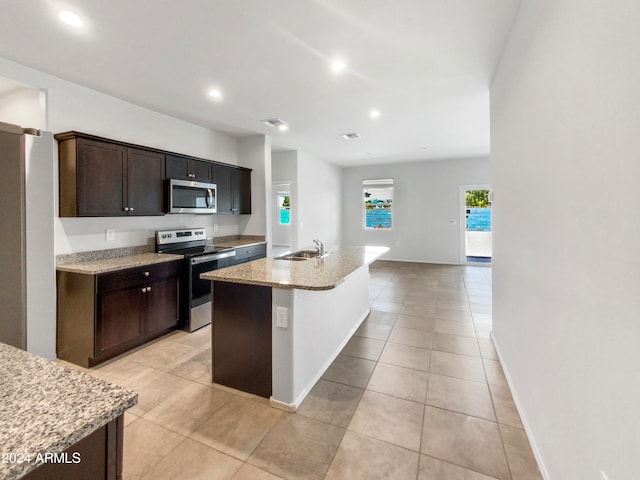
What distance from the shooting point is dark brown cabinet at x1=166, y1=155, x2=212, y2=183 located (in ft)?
11.6

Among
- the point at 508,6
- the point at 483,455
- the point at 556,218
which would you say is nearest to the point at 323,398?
the point at 483,455

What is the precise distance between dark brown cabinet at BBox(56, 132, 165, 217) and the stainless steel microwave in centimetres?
13

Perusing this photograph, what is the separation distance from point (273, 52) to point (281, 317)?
6.88 ft

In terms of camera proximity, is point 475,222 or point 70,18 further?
point 475,222

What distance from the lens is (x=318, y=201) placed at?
705 cm

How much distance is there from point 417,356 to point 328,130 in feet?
11.5

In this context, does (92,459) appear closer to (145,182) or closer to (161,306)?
(161,306)

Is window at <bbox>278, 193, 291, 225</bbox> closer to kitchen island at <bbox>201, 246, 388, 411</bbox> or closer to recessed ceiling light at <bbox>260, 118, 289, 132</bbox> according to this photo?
recessed ceiling light at <bbox>260, 118, 289, 132</bbox>

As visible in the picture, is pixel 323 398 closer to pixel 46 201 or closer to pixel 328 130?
pixel 46 201

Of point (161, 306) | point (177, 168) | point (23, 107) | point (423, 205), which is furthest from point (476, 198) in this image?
point (23, 107)

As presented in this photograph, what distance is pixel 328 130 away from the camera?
4656mm

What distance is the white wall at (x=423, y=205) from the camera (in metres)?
7.32

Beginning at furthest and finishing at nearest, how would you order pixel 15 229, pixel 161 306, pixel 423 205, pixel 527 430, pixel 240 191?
pixel 423 205 < pixel 240 191 < pixel 161 306 < pixel 527 430 < pixel 15 229

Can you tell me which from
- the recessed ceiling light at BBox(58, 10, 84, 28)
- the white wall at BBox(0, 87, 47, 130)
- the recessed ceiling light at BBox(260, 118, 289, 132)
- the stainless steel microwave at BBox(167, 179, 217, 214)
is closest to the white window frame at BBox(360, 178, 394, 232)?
the recessed ceiling light at BBox(260, 118, 289, 132)
